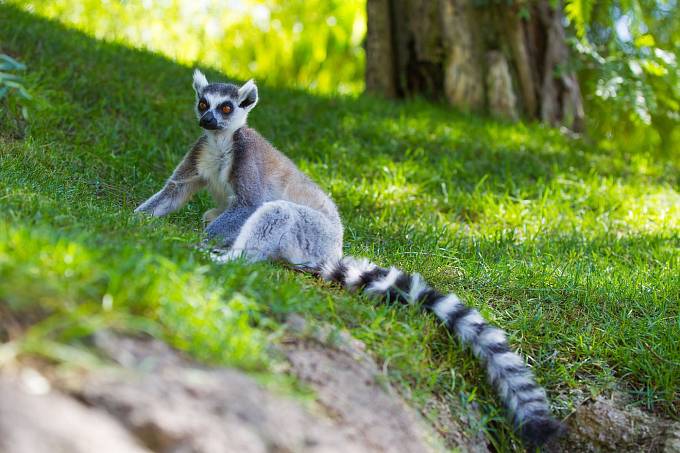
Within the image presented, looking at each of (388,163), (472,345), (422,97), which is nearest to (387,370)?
(472,345)

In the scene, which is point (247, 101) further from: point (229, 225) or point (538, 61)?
point (538, 61)

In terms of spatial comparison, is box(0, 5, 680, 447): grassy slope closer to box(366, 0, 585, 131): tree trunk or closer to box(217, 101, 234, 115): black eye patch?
box(366, 0, 585, 131): tree trunk

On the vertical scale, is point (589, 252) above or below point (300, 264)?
below

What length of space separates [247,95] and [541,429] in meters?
2.72

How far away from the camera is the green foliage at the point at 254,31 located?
42.2 feet

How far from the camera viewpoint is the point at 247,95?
16.4 ft

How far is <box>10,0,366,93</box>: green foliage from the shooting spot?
12859 millimetres

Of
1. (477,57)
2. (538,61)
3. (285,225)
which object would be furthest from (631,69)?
(285,225)

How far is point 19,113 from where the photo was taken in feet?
19.9

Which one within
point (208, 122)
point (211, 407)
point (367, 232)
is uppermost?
point (208, 122)

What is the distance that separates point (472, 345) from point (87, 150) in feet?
11.7

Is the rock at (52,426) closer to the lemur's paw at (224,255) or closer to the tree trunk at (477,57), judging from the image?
the lemur's paw at (224,255)

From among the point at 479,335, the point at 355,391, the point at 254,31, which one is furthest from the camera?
the point at 254,31

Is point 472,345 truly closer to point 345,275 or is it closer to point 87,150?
point 345,275
